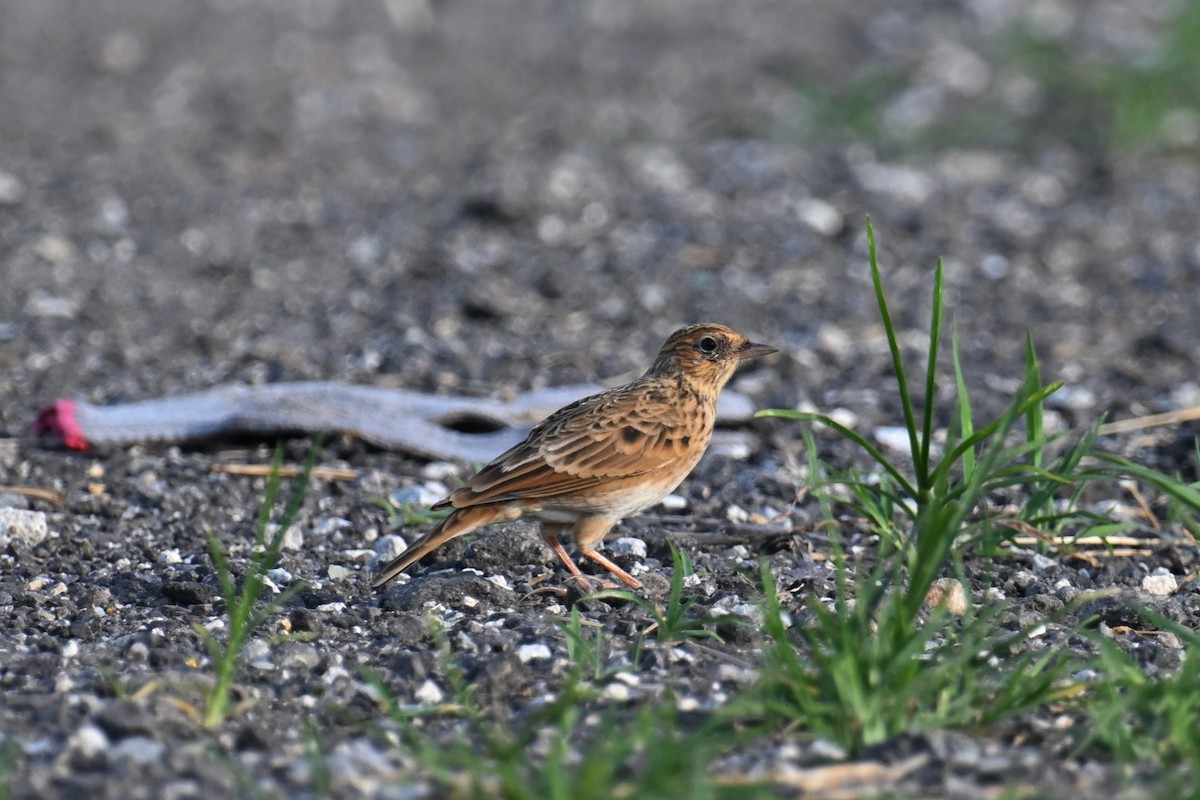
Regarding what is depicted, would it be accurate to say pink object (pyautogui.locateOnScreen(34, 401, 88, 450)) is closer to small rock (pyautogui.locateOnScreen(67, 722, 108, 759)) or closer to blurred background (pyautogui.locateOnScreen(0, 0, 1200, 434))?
blurred background (pyautogui.locateOnScreen(0, 0, 1200, 434))

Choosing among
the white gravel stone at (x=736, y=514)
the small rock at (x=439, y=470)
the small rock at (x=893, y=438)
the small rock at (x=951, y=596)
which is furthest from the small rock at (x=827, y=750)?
the small rock at (x=893, y=438)

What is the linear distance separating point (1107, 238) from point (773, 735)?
23.7 feet

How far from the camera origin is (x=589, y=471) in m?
5.04

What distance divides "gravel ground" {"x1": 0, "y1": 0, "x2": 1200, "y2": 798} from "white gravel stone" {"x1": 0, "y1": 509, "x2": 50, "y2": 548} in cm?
2

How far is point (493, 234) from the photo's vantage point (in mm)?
10047

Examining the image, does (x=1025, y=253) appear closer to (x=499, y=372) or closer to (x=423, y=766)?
(x=499, y=372)

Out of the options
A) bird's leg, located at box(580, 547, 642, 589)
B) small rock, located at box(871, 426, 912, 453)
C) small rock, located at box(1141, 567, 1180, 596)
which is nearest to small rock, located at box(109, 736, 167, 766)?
bird's leg, located at box(580, 547, 642, 589)

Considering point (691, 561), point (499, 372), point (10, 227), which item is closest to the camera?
point (691, 561)

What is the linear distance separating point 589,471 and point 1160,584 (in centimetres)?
194

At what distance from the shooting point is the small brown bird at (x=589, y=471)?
16.4 ft

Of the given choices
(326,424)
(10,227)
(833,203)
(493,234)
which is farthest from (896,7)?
(326,424)

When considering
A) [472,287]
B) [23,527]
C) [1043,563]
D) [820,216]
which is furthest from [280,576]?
[820,216]

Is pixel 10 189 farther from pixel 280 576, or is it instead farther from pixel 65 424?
pixel 280 576

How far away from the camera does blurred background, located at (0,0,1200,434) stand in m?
8.17
